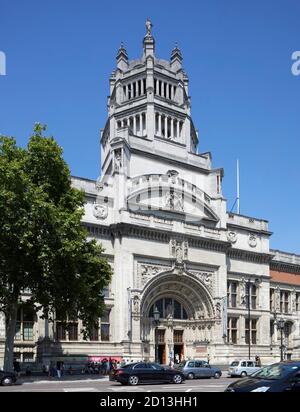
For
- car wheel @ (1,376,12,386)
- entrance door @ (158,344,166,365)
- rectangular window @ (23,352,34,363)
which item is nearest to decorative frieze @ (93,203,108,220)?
rectangular window @ (23,352,34,363)

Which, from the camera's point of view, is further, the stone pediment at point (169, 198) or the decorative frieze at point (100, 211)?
the stone pediment at point (169, 198)

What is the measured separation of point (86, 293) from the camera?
35.7m

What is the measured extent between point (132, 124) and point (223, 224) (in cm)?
1486

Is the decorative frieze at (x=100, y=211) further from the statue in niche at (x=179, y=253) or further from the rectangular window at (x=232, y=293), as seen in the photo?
the rectangular window at (x=232, y=293)

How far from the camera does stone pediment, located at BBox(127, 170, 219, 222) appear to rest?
51559mm

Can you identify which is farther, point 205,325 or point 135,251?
point 205,325

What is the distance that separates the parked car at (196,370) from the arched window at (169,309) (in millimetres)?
12253

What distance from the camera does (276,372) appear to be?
14969mm

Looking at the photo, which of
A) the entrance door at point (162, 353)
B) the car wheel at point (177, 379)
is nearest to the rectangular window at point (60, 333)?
the entrance door at point (162, 353)

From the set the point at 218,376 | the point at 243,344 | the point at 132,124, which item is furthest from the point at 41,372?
the point at 132,124

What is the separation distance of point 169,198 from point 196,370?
18.3 meters

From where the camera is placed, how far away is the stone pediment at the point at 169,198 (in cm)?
5156

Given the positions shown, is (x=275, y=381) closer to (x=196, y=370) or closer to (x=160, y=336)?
(x=196, y=370)
